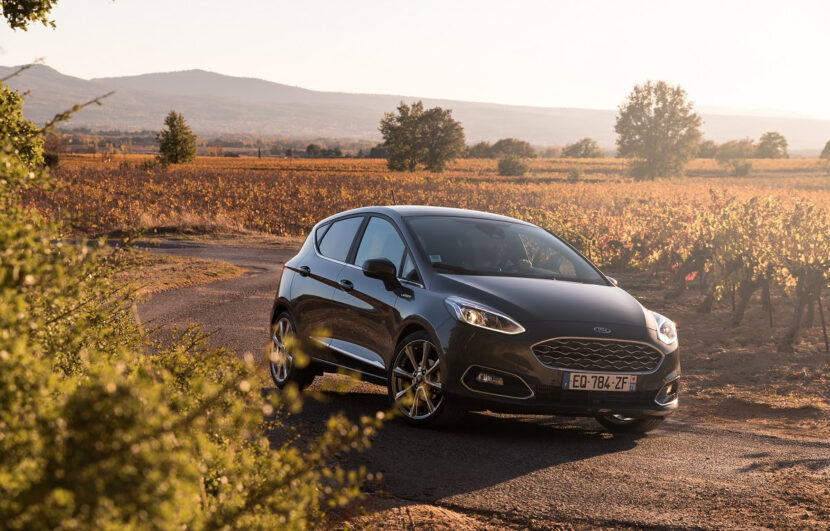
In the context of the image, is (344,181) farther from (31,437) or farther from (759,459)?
(31,437)

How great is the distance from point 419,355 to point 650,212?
59.7 ft

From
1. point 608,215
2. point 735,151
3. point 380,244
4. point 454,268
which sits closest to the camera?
point 454,268

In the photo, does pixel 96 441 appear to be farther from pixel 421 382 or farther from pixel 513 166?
pixel 513 166

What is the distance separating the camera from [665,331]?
7.93 metres

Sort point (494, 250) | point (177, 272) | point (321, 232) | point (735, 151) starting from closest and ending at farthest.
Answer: point (494, 250), point (321, 232), point (177, 272), point (735, 151)

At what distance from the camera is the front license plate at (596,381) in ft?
24.0

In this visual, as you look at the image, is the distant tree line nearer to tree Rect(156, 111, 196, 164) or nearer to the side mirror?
tree Rect(156, 111, 196, 164)

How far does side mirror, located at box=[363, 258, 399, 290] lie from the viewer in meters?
8.10

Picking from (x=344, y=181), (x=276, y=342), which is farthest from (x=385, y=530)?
(x=344, y=181)

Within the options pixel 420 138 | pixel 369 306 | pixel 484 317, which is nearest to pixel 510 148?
pixel 420 138

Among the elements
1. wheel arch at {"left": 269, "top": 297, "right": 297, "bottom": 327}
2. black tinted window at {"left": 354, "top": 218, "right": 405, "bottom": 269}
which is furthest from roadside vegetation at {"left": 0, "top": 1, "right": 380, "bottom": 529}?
wheel arch at {"left": 269, "top": 297, "right": 297, "bottom": 327}

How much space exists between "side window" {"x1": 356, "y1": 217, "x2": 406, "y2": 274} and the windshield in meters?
0.19

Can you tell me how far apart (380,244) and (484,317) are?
179 cm

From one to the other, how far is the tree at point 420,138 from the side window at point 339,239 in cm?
9672
